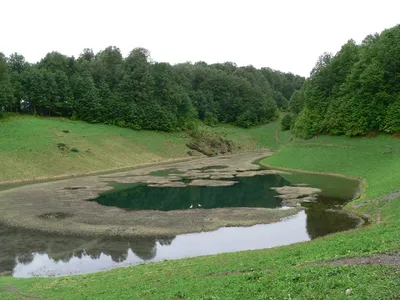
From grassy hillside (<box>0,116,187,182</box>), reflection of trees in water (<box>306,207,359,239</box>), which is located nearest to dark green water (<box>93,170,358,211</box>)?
reflection of trees in water (<box>306,207,359,239</box>)

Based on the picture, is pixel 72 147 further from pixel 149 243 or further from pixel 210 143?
pixel 149 243

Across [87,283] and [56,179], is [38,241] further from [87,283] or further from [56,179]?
[56,179]

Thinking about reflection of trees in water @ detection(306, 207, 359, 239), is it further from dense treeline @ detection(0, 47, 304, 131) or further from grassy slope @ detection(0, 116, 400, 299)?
dense treeline @ detection(0, 47, 304, 131)

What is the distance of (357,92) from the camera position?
80062mm

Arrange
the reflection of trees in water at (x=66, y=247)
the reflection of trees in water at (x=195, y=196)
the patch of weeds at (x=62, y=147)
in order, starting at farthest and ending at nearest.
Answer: the patch of weeds at (x=62, y=147) → the reflection of trees in water at (x=195, y=196) → the reflection of trees in water at (x=66, y=247)

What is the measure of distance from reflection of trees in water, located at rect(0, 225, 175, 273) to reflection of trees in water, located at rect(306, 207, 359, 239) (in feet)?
40.7

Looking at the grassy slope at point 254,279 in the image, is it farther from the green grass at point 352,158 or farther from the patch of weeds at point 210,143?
the patch of weeds at point 210,143

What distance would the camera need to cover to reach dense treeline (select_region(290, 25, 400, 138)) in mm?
74125

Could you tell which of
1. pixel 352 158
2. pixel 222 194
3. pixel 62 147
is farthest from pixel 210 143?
pixel 222 194

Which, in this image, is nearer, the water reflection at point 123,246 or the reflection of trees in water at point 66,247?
the water reflection at point 123,246

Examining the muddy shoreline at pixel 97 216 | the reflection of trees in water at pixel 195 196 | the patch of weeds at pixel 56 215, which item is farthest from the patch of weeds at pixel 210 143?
the patch of weeds at pixel 56 215

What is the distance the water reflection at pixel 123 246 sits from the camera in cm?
2747

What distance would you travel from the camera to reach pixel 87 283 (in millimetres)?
20703

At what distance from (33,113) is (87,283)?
320 ft
